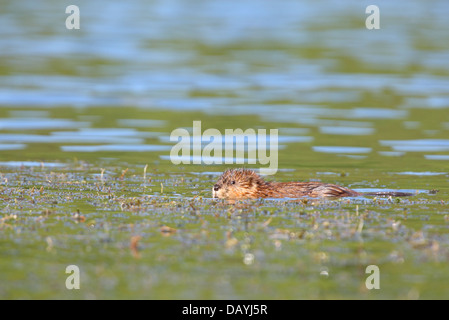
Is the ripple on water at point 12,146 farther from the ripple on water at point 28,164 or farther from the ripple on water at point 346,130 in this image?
the ripple on water at point 346,130

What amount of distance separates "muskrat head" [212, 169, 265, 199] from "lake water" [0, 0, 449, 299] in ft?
1.91

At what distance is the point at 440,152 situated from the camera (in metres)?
19.9

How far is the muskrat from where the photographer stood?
14391 millimetres

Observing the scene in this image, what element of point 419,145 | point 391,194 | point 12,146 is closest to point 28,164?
point 12,146

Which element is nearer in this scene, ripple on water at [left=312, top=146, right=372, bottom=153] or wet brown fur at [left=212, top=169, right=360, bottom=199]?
wet brown fur at [left=212, top=169, right=360, bottom=199]

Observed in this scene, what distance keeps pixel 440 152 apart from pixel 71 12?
121 feet

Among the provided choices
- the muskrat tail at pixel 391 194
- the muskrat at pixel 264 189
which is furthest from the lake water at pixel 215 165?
the muskrat at pixel 264 189

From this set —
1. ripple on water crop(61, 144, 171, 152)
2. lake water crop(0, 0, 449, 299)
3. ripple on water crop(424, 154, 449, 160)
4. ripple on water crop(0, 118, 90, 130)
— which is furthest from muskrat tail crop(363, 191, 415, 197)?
ripple on water crop(0, 118, 90, 130)

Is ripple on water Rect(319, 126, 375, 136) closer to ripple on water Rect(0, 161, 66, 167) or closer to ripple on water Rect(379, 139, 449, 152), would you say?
ripple on water Rect(379, 139, 449, 152)

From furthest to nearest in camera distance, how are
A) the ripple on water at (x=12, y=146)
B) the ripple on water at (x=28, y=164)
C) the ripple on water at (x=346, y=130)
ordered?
the ripple on water at (x=346, y=130)
the ripple on water at (x=12, y=146)
the ripple on water at (x=28, y=164)

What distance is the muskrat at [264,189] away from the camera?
14.4 metres

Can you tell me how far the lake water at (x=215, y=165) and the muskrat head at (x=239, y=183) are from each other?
1.91 feet
